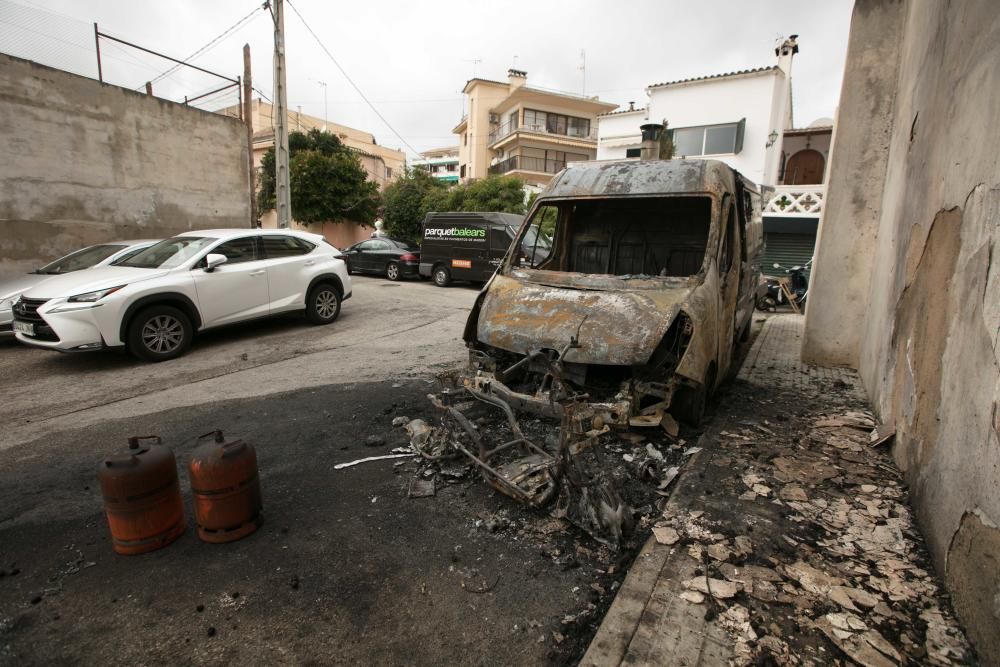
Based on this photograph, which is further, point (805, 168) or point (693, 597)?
point (805, 168)

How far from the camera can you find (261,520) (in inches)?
119

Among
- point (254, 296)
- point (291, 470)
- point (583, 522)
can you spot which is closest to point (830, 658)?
point (583, 522)

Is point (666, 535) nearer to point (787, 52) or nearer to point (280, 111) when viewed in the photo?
point (280, 111)

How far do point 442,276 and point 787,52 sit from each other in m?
16.5

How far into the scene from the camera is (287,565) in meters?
2.69

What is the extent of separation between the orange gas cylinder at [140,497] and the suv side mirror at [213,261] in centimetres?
493

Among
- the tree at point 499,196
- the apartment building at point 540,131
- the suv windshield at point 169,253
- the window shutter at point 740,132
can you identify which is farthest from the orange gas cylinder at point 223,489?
the apartment building at point 540,131

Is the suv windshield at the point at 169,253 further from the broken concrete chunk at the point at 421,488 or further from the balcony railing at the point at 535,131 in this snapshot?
the balcony railing at the point at 535,131

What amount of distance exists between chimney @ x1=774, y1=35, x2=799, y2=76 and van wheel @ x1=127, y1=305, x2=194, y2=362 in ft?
72.2

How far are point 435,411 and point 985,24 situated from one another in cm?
467

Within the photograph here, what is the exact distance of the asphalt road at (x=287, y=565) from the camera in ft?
7.20

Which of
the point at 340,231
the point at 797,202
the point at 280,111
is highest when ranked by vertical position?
the point at 280,111

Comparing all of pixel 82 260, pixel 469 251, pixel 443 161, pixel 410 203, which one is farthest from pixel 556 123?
pixel 443 161

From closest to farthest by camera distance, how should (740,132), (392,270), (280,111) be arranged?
1. (280,111)
2. (392,270)
3. (740,132)
